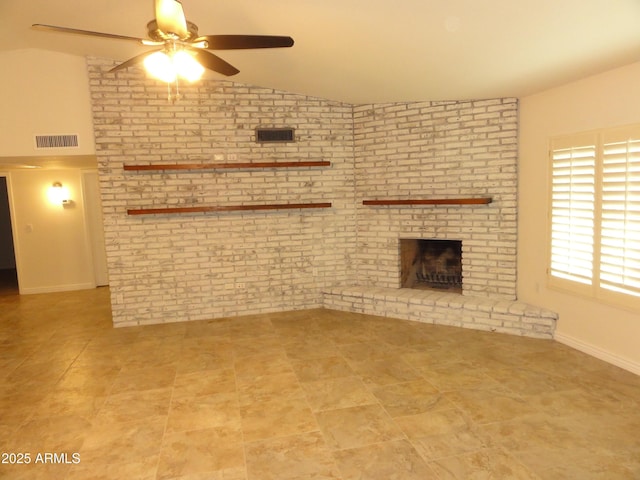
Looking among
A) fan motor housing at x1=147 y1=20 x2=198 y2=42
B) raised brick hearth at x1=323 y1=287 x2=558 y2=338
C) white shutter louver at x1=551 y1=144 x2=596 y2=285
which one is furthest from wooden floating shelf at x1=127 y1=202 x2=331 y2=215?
fan motor housing at x1=147 y1=20 x2=198 y2=42

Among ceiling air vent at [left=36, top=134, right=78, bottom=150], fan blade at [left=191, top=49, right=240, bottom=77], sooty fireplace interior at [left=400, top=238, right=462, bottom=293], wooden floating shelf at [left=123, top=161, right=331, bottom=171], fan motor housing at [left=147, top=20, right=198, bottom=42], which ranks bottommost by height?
sooty fireplace interior at [left=400, top=238, right=462, bottom=293]

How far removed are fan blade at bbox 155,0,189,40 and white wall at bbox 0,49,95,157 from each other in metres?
3.11

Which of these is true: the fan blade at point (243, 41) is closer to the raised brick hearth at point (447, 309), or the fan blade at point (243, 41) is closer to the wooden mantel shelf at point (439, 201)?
the wooden mantel shelf at point (439, 201)

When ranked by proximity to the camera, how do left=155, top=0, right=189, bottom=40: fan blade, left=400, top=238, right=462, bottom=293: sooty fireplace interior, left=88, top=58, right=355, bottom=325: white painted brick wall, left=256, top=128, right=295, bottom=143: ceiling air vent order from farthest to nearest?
left=400, top=238, right=462, bottom=293: sooty fireplace interior → left=256, top=128, right=295, bottom=143: ceiling air vent → left=88, top=58, right=355, bottom=325: white painted brick wall → left=155, top=0, right=189, bottom=40: fan blade

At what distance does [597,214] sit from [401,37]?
2.21 metres

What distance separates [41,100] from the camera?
479cm

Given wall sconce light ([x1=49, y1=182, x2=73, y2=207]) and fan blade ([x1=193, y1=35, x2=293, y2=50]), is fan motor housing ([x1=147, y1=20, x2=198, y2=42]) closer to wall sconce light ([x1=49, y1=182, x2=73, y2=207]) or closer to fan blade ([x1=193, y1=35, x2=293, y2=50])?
fan blade ([x1=193, y1=35, x2=293, y2=50])

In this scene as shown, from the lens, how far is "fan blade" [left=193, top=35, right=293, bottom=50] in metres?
2.53

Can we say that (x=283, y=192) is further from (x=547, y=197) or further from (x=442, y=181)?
(x=547, y=197)

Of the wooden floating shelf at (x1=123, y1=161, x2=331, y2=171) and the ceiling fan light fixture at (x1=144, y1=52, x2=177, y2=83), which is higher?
the ceiling fan light fixture at (x1=144, y1=52, x2=177, y2=83)

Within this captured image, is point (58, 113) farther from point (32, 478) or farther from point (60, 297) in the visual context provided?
point (32, 478)

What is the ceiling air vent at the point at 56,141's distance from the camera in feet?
15.9

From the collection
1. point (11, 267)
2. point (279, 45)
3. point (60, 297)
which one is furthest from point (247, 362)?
point (11, 267)

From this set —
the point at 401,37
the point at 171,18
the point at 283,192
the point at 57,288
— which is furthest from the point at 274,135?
the point at 57,288
